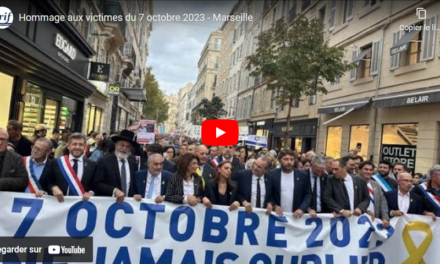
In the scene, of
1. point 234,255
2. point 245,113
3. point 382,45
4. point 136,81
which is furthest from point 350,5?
point 136,81

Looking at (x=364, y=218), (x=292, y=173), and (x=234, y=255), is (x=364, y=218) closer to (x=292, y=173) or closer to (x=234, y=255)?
(x=292, y=173)

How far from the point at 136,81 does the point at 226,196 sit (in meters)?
44.2

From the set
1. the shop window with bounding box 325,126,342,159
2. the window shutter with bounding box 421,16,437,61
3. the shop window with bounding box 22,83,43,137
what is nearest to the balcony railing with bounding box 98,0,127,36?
the shop window with bounding box 22,83,43,137

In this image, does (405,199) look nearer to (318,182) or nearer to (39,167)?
(318,182)

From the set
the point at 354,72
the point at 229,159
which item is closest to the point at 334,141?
the point at 354,72

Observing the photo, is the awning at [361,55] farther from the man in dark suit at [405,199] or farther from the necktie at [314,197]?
the necktie at [314,197]

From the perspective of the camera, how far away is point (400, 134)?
14586 millimetres

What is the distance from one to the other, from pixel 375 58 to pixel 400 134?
3708 mm

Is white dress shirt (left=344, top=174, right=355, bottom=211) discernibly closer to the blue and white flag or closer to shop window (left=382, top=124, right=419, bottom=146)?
shop window (left=382, top=124, right=419, bottom=146)

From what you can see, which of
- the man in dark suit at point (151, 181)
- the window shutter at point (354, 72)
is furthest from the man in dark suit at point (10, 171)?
the window shutter at point (354, 72)

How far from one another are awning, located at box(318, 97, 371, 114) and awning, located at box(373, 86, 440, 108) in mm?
889

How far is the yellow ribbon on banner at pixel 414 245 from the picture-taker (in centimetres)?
535

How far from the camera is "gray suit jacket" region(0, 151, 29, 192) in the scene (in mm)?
4262

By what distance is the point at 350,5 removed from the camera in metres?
19.5
